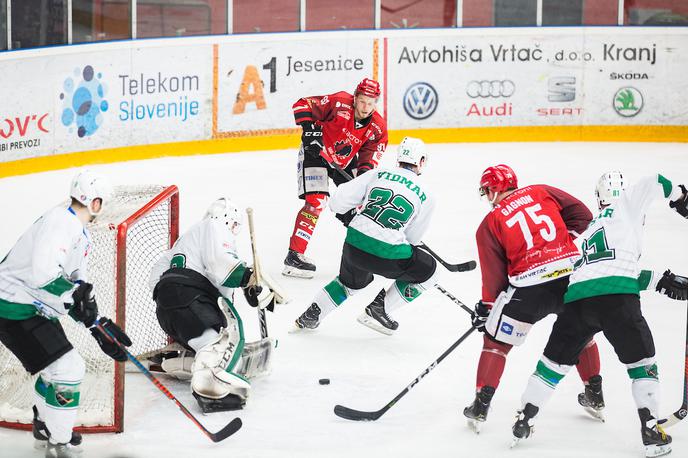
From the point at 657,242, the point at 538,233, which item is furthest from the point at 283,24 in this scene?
the point at 538,233

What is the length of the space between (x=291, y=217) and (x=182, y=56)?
2.35 metres

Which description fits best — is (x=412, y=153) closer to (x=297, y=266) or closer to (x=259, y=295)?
(x=259, y=295)

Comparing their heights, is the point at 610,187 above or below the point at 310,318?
above

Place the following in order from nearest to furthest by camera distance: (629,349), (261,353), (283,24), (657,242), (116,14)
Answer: (629,349)
(261,353)
(657,242)
(116,14)
(283,24)

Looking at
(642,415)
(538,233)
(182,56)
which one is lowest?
(642,415)

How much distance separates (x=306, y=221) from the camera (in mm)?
6691

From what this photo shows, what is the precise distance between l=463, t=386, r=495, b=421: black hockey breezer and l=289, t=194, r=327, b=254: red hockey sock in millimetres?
2481

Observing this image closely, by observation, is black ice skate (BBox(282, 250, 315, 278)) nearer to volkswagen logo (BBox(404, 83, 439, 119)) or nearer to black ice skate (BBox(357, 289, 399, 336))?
black ice skate (BBox(357, 289, 399, 336))

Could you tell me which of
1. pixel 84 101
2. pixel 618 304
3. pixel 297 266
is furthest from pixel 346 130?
pixel 84 101

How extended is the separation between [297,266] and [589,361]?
248 cm

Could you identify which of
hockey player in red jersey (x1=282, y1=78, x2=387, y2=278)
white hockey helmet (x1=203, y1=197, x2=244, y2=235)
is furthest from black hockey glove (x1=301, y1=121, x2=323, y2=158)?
white hockey helmet (x1=203, y1=197, x2=244, y2=235)

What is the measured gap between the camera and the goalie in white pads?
4500mm

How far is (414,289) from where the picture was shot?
18.1 ft

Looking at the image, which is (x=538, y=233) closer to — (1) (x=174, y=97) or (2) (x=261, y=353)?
(2) (x=261, y=353)
